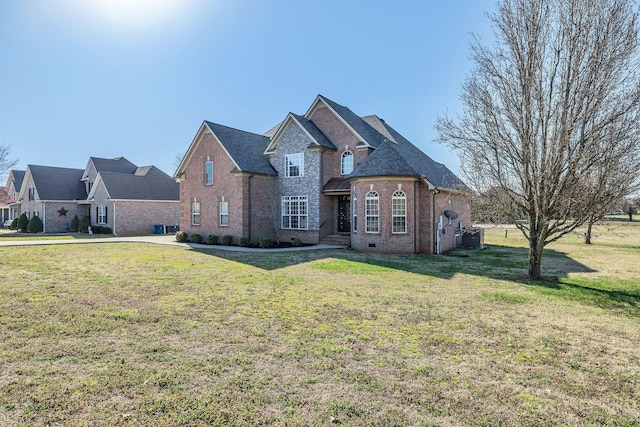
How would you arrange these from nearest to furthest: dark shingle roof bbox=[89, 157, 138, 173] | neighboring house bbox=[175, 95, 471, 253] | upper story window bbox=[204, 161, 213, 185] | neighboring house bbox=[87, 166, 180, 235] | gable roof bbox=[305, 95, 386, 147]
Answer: neighboring house bbox=[175, 95, 471, 253], gable roof bbox=[305, 95, 386, 147], upper story window bbox=[204, 161, 213, 185], neighboring house bbox=[87, 166, 180, 235], dark shingle roof bbox=[89, 157, 138, 173]

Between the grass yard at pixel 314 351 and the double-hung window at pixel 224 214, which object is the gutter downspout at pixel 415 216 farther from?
the double-hung window at pixel 224 214

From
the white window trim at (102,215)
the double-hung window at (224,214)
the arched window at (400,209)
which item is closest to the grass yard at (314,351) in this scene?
the arched window at (400,209)

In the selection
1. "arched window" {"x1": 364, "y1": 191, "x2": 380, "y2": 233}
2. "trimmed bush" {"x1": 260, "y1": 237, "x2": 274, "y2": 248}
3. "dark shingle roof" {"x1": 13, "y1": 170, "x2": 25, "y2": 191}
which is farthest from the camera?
"dark shingle roof" {"x1": 13, "y1": 170, "x2": 25, "y2": 191}

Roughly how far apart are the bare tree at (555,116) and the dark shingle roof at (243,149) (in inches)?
540

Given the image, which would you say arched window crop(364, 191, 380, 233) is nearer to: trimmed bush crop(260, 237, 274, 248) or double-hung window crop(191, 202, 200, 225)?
trimmed bush crop(260, 237, 274, 248)

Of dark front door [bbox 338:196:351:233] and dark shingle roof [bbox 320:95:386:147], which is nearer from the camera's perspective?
dark shingle roof [bbox 320:95:386:147]

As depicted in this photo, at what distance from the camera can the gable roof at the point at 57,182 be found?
36.6 meters

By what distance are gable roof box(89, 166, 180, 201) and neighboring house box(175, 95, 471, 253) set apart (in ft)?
33.4

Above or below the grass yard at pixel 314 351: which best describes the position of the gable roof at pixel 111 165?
above

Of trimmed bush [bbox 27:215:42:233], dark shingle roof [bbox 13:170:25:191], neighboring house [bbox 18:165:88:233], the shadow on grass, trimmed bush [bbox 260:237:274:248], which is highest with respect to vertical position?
dark shingle roof [bbox 13:170:25:191]

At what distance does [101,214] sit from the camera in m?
34.5

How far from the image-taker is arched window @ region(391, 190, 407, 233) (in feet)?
61.6

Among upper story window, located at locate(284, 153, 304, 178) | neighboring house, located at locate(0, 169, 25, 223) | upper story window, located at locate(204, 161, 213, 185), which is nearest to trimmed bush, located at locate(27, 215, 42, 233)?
neighboring house, located at locate(0, 169, 25, 223)

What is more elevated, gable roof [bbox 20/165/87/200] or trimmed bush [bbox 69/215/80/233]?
gable roof [bbox 20/165/87/200]
